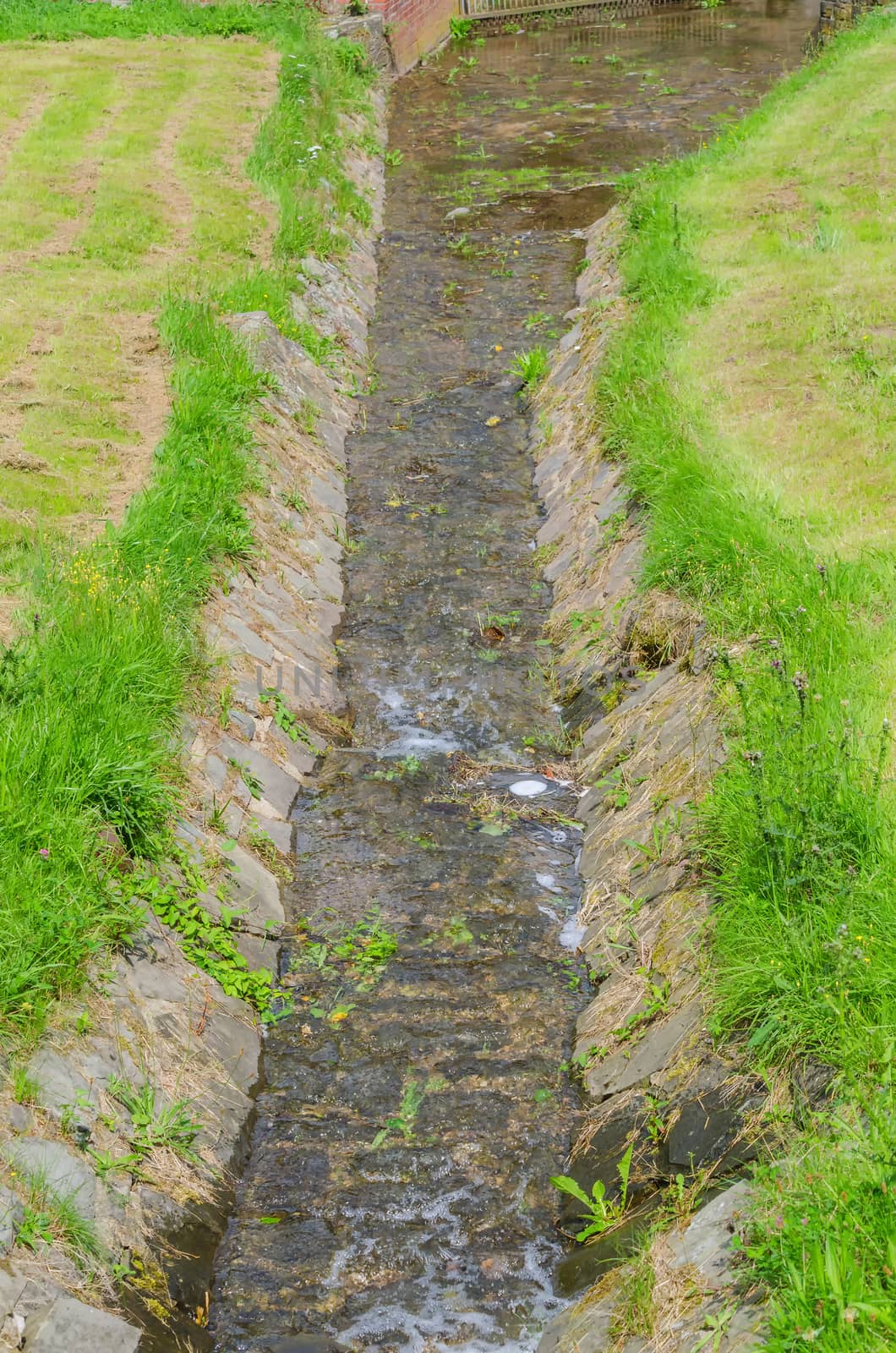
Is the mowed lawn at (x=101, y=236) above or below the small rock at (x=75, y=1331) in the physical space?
above

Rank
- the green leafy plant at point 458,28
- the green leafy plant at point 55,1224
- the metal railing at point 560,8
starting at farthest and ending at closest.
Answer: the metal railing at point 560,8, the green leafy plant at point 458,28, the green leafy plant at point 55,1224

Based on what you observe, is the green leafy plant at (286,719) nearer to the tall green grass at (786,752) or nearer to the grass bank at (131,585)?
the grass bank at (131,585)

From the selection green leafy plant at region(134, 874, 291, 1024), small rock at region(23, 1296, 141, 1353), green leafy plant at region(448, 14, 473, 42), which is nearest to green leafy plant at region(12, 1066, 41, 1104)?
small rock at region(23, 1296, 141, 1353)

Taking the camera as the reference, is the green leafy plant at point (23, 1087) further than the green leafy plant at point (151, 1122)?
No

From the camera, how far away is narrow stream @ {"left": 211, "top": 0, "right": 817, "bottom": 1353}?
5371mm

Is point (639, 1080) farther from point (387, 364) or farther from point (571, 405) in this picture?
point (387, 364)

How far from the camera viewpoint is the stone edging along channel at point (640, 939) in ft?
15.4

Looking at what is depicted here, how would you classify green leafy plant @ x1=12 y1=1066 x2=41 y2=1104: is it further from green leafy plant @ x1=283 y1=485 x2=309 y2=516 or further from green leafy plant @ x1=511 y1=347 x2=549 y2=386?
green leafy plant @ x1=511 y1=347 x2=549 y2=386

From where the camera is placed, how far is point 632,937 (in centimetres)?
656

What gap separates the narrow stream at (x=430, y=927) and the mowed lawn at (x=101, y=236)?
2029mm

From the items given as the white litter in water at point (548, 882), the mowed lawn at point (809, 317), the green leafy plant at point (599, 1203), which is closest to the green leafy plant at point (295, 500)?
the mowed lawn at point (809, 317)

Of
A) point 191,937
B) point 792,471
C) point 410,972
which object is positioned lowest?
point 410,972

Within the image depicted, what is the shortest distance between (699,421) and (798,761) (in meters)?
4.57

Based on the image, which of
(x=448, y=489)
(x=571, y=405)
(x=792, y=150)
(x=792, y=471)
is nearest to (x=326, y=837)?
(x=792, y=471)
